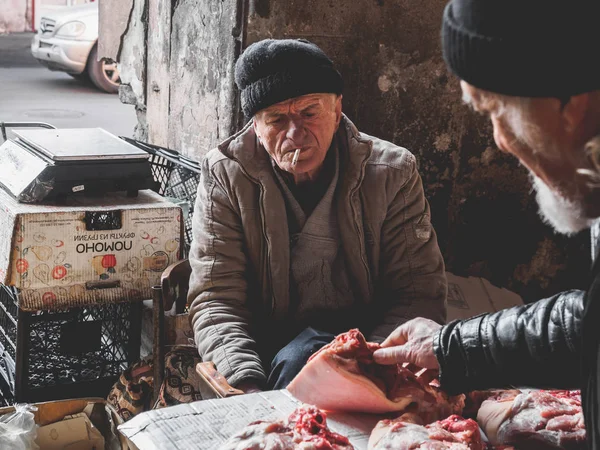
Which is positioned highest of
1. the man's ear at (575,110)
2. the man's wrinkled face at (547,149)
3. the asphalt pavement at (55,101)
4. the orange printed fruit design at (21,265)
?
the man's ear at (575,110)

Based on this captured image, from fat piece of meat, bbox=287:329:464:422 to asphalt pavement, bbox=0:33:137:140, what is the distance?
772 centimetres

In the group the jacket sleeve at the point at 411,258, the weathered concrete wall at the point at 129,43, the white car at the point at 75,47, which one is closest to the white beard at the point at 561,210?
the jacket sleeve at the point at 411,258

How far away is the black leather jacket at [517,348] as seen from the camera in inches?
79.1

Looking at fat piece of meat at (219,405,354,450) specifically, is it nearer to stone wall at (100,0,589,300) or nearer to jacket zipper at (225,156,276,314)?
jacket zipper at (225,156,276,314)

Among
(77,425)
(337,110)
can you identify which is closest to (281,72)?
(337,110)

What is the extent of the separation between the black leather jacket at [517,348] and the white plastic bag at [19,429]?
175 centimetres

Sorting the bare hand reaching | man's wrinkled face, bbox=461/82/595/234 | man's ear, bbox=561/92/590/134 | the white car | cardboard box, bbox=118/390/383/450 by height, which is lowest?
the white car

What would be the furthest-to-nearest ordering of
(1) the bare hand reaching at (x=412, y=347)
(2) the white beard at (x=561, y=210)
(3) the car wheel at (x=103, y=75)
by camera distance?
(3) the car wheel at (x=103, y=75)
(1) the bare hand reaching at (x=412, y=347)
(2) the white beard at (x=561, y=210)

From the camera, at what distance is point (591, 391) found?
164 centimetres

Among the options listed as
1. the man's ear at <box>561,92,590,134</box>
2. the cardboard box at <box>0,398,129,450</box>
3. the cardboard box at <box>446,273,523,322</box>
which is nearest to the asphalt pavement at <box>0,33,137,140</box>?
the cardboard box at <box>446,273,523,322</box>

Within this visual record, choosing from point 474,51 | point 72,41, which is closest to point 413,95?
point 474,51

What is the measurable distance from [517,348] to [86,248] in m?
2.09

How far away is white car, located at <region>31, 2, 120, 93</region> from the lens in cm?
1304

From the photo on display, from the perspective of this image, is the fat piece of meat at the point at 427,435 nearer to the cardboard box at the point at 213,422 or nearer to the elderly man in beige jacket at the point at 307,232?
the cardboard box at the point at 213,422
